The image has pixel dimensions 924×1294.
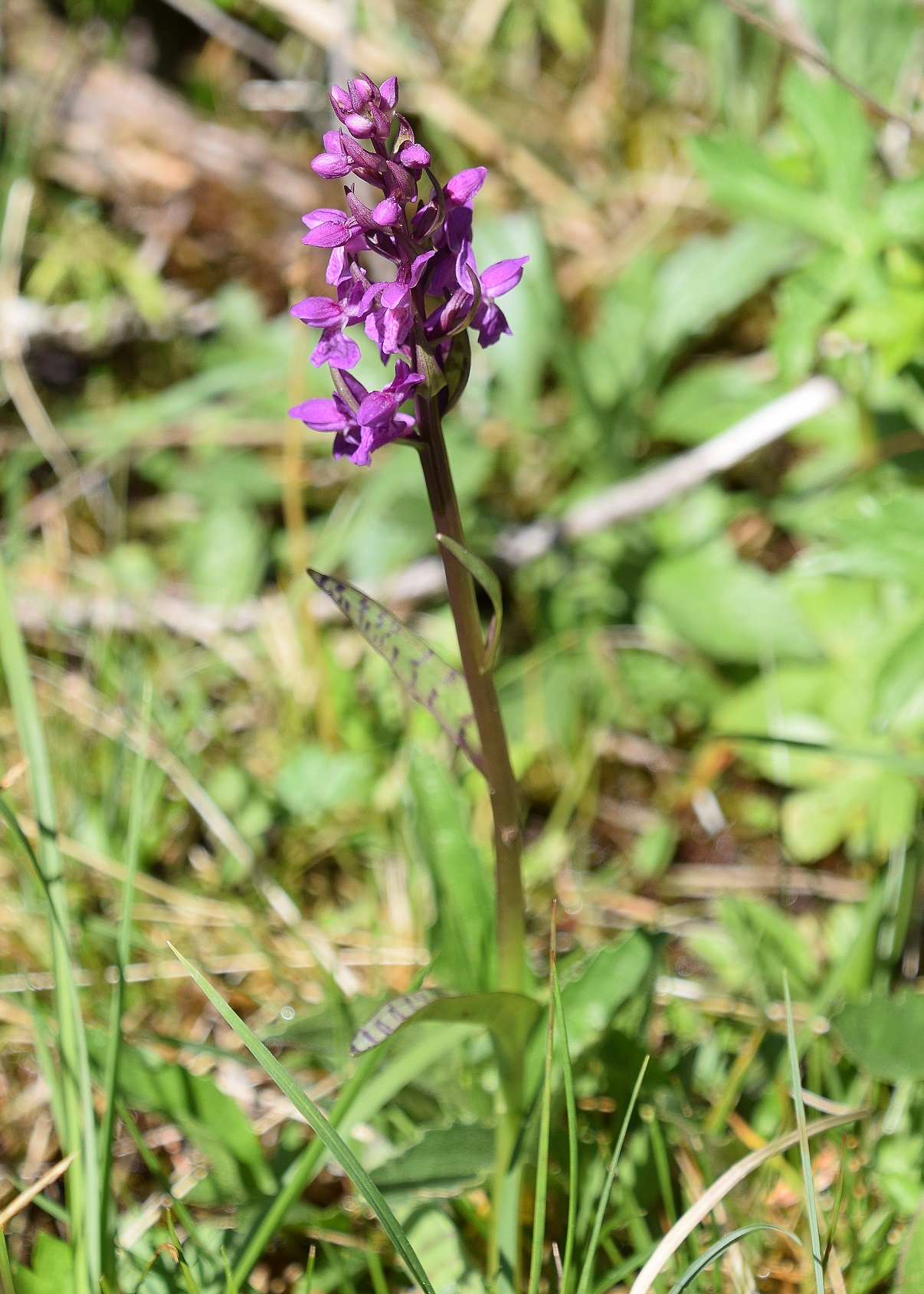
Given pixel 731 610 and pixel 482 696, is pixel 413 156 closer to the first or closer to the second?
pixel 482 696

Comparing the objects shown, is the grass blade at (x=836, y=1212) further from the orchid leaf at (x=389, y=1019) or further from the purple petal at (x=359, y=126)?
the purple petal at (x=359, y=126)

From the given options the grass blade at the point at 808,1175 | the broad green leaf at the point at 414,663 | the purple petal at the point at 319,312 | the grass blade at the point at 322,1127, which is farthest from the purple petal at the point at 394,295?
the grass blade at the point at 808,1175

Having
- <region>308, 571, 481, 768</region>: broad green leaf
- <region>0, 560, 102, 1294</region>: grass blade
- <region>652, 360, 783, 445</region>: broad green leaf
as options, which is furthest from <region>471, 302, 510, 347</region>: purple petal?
<region>652, 360, 783, 445</region>: broad green leaf

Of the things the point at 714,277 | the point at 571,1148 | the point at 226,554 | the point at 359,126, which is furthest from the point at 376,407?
the point at 714,277

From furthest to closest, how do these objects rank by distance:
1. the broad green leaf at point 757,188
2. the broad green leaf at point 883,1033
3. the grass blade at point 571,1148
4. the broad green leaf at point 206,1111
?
1. the broad green leaf at point 757,188
2. the broad green leaf at point 206,1111
3. the broad green leaf at point 883,1033
4. the grass blade at point 571,1148

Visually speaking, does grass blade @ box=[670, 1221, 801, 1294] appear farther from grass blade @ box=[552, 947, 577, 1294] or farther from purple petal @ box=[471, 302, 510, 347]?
purple petal @ box=[471, 302, 510, 347]

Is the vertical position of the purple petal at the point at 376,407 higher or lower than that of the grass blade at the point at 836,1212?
higher

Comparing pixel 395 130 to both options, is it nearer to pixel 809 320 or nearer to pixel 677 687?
pixel 809 320
